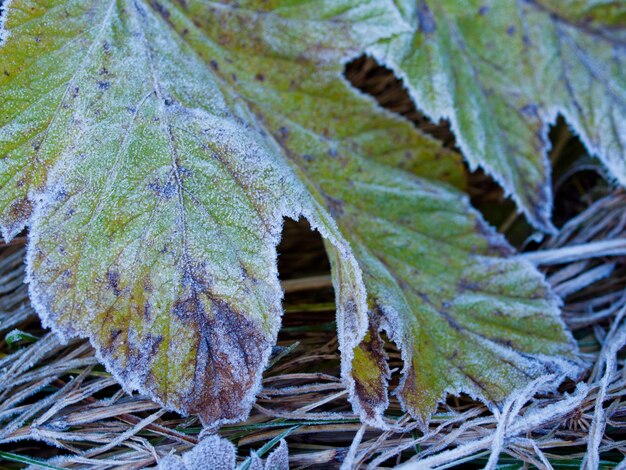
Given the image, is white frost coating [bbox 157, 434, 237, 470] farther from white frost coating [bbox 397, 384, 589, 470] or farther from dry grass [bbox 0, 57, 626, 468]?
white frost coating [bbox 397, 384, 589, 470]

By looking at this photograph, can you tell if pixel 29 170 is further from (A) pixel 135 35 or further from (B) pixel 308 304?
(B) pixel 308 304

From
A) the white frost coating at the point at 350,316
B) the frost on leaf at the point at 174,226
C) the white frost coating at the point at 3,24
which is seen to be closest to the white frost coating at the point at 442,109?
the frost on leaf at the point at 174,226

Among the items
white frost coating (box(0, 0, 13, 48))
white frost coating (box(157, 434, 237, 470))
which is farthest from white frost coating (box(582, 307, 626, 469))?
white frost coating (box(0, 0, 13, 48))

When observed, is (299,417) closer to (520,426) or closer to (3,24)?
(520,426)

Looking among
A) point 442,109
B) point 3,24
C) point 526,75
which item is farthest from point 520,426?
point 3,24

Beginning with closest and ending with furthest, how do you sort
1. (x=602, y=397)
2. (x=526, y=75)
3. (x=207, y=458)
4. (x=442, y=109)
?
(x=207, y=458) → (x=602, y=397) → (x=442, y=109) → (x=526, y=75)
